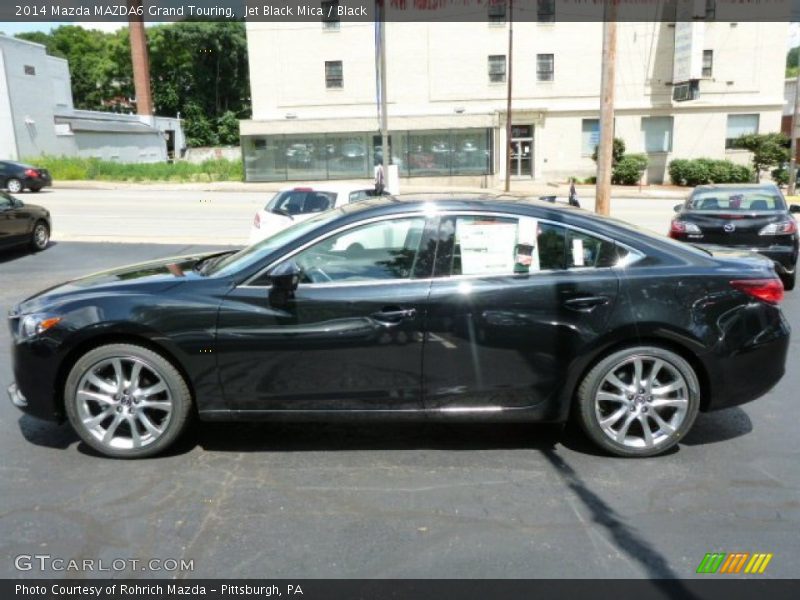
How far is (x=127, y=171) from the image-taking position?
133ft

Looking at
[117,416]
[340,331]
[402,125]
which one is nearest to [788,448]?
[340,331]

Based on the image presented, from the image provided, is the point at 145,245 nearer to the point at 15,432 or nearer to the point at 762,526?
the point at 15,432

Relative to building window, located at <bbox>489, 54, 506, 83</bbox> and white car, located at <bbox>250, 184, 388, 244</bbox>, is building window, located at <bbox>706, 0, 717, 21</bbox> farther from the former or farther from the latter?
white car, located at <bbox>250, 184, 388, 244</bbox>

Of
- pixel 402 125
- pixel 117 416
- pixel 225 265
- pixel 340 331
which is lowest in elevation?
pixel 117 416

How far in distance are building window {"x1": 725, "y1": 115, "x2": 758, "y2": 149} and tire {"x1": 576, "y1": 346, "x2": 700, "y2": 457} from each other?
38.8 meters

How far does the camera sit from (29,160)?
39219 millimetres

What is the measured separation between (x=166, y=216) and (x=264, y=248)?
57.4 feet

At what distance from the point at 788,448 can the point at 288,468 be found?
3083 mm

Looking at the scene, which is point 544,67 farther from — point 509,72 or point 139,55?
point 139,55

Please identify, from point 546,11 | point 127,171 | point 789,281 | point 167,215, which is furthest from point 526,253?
point 127,171

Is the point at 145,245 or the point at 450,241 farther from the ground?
the point at 450,241

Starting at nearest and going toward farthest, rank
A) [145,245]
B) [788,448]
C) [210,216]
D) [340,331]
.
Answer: [340,331] → [788,448] → [145,245] → [210,216]

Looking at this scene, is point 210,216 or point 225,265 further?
point 210,216

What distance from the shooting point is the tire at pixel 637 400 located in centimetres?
416
